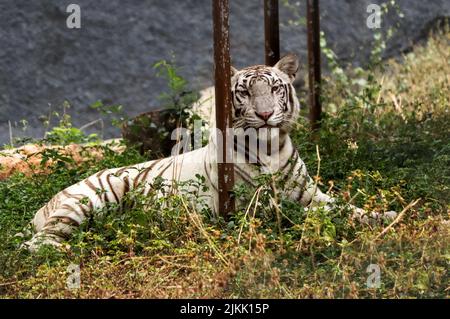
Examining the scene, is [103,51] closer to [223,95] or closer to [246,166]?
[246,166]

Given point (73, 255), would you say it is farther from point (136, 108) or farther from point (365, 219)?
point (136, 108)

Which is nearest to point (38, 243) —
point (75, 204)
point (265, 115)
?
point (75, 204)

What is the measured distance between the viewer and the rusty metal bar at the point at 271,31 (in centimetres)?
745

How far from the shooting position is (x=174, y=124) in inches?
328

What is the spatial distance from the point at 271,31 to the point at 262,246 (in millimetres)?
2962

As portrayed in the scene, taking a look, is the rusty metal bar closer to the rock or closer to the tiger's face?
the tiger's face

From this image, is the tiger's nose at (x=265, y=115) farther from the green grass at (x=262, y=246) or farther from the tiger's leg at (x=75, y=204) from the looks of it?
the tiger's leg at (x=75, y=204)

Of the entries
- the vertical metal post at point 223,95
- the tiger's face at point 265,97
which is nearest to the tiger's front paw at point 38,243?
the vertical metal post at point 223,95

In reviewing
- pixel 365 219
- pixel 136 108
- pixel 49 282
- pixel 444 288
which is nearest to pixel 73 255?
pixel 49 282

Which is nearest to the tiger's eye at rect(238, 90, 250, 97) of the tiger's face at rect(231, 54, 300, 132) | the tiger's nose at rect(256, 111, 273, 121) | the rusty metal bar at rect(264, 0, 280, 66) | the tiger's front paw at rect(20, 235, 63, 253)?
the tiger's face at rect(231, 54, 300, 132)

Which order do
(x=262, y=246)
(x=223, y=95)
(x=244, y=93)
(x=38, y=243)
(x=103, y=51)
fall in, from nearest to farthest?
(x=262, y=246), (x=38, y=243), (x=223, y=95), (x=244, y=93), (x=103, y=51)

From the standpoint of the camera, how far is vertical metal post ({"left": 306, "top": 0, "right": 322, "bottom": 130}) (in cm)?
808

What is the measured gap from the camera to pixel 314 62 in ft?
27.1

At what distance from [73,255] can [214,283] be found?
1.14 meters
